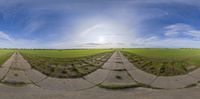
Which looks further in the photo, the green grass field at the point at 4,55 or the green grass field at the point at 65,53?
the green grass field at the point at 4,55

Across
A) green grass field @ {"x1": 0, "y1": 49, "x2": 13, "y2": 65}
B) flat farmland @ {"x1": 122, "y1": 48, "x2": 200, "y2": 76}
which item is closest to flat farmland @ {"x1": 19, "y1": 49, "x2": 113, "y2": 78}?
green grass field @ {"x1": 0, "y1": 49, "x2": 13, "y2": 65}

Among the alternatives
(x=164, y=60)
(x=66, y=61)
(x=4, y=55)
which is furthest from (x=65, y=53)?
(x=164, y=60)

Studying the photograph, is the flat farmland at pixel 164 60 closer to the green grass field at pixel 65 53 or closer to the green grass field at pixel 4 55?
the green grass field at pixel 65 53

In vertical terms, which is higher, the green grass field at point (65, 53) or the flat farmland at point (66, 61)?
the green grass field at point (65, 53)

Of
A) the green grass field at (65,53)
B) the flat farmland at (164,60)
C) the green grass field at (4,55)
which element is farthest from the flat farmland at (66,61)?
the flat farmland at (164,60)

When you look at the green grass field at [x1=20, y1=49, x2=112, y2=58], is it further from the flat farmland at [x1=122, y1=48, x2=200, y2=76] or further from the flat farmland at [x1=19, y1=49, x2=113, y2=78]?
the flat farmland at [x1=122, y1=48, x2=200, y2=76]

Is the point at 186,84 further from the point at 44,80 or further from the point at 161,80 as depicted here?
the point at 44,80
